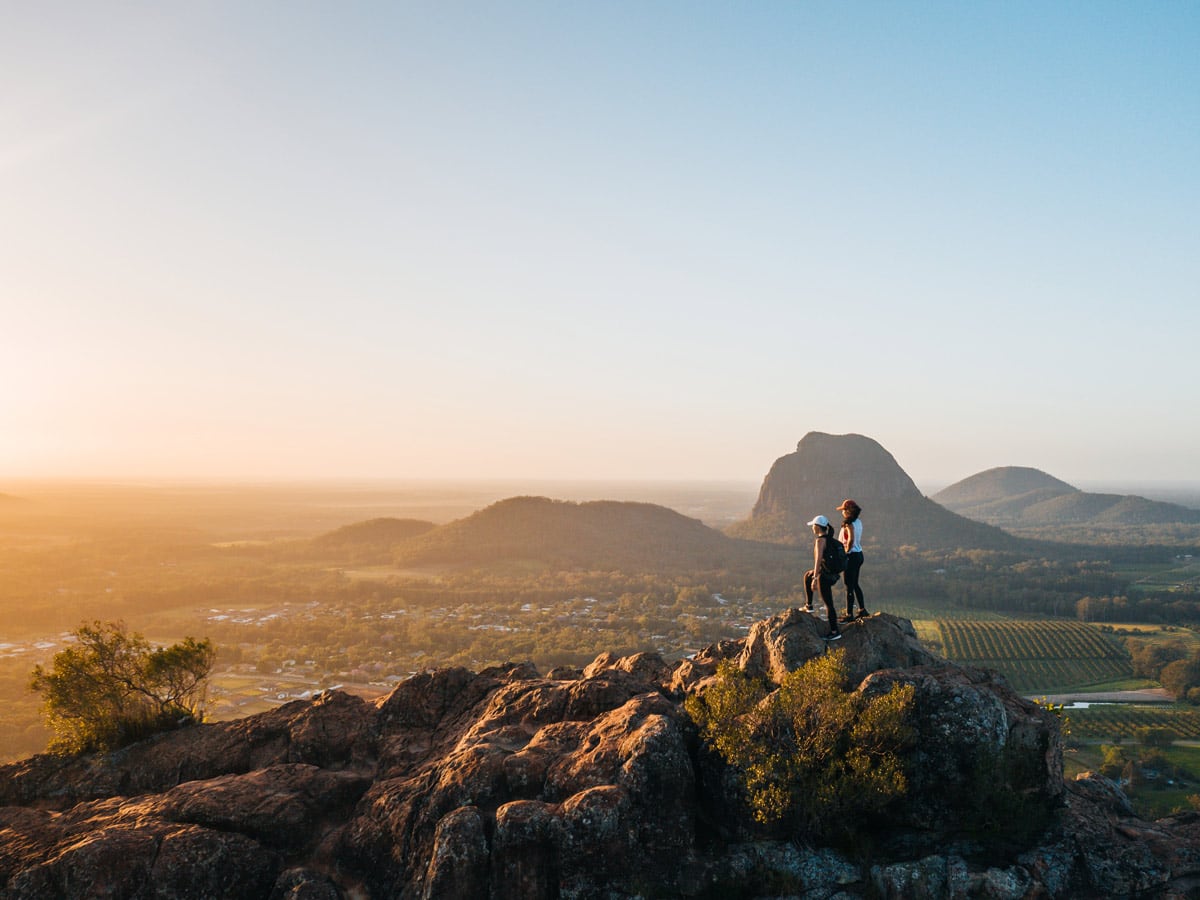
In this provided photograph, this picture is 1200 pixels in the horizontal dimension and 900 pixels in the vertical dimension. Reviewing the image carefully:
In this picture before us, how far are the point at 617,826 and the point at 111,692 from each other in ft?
78.6

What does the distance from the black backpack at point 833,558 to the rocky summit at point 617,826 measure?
115 inches

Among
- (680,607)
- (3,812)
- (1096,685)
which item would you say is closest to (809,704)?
(3,812)

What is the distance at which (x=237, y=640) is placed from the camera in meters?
133

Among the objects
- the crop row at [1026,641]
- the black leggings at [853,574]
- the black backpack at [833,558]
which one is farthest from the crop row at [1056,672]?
the black backpack at [833,558]

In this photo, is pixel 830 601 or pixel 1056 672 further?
pixel 1056 672

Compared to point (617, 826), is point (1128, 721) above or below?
below

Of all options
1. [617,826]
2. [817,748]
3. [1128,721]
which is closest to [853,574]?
[817,748]

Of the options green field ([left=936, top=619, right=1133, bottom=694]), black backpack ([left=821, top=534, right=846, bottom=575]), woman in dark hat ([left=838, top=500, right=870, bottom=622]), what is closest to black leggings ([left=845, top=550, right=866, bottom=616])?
woman in dark hat ([left=838, top=500, right=870, bottom=622])

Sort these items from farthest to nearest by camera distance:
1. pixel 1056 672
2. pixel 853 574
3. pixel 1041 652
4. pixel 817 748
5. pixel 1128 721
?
pixel 1041 652, pixel 1056 672, pixel 1128 721, pixel 853 574, pixel 817 748

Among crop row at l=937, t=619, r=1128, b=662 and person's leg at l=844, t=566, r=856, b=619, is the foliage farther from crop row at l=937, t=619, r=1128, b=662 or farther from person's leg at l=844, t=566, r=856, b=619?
crop row at l=937, t=619, r=1128, b=662

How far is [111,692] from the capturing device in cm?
2828

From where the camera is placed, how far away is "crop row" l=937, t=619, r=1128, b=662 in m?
142

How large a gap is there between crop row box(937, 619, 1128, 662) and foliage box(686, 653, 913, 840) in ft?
441

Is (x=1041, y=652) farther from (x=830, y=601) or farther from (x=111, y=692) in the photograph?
(x=111, y=692)
